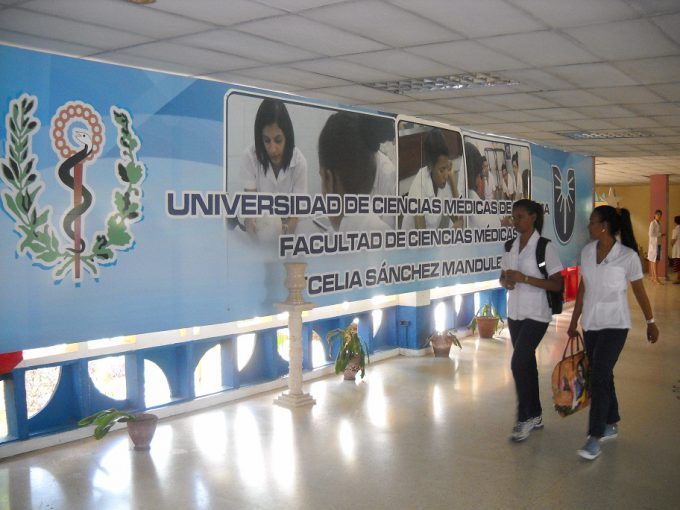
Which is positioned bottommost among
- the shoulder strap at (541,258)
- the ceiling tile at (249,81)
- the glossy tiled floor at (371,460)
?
the glossy tiled floor at (371,460)

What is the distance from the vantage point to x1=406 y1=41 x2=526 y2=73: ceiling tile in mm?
4633

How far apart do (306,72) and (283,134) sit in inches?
40.4

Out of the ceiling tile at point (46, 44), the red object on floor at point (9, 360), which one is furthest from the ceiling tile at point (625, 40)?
the red object on floor at point (9, 360)

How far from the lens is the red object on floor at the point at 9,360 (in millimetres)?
4934

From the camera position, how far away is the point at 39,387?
530 cm

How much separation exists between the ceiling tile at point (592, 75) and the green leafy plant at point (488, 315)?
4.36m

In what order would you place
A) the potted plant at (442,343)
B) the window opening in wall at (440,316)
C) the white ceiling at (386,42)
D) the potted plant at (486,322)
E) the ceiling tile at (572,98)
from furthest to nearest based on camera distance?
the potted plant at (486,322), the window opening in wall at (440,316), the potted plant at (442,343), the ceiling tile at (572,98), the white ceiling at (386,42)

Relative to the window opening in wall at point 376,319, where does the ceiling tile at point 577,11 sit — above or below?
above

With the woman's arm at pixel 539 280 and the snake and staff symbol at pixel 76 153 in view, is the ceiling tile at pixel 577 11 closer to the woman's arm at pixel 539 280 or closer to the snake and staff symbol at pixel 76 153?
the woman's arm at pixel 539 280

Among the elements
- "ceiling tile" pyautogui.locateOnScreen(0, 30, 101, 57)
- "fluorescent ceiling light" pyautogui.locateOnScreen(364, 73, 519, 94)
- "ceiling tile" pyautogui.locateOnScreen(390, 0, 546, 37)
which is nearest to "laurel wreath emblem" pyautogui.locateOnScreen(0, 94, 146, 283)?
"ceiling tile" pyautogui.locateOnScreen(0, 30, 101, 57)

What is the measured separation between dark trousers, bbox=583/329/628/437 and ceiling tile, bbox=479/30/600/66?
6.14 feet

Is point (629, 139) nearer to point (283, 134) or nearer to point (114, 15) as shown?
point (283, 134)

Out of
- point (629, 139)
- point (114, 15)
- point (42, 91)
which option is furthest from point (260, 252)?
point (629, 139)

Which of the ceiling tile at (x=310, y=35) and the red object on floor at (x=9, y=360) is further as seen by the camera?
the red object on floor at (x=9, y=360)
